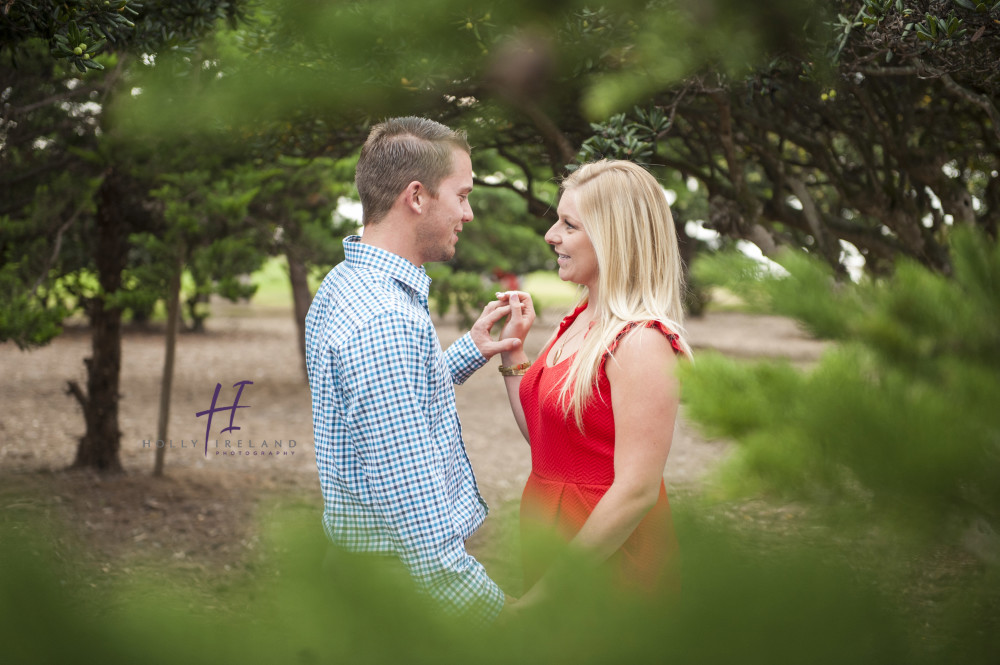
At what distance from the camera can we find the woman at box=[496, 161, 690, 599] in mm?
1957

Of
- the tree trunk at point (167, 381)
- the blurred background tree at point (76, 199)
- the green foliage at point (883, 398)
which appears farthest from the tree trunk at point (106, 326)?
the green foliage at point (883, 398)

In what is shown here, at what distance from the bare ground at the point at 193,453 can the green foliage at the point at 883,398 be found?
0.04 metres

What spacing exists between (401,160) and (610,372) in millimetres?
814

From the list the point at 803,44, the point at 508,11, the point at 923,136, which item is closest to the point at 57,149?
the point at 508,11

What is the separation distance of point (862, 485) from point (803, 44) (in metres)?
3.16

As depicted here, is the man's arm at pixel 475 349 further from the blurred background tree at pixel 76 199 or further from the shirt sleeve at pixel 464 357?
the blurred background tree at pixel 76 199

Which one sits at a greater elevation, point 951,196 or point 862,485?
point 951,196

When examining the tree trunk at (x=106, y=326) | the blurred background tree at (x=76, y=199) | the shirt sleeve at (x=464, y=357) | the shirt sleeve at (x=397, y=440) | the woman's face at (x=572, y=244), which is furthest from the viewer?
the tree trunk at (x=106, y=326)

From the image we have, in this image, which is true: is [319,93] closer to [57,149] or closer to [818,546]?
[818,546]

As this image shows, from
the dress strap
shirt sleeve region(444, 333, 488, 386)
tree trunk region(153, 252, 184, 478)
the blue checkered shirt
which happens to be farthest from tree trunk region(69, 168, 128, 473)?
the dress strap

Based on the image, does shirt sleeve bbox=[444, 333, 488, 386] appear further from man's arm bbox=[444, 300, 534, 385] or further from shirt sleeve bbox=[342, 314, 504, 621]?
shirt sleeve bbox=[342, 314, 504, 621]

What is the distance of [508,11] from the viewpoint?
118 inches

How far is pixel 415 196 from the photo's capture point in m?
2.26

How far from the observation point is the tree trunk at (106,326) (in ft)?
23.5
